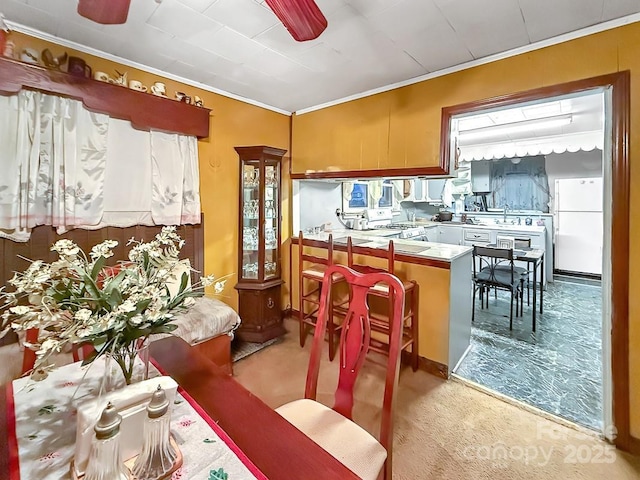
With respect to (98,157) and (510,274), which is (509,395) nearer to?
(510,274)

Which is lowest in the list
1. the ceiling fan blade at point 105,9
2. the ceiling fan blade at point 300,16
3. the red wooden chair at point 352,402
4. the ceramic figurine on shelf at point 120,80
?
the red wooden chair at point 352,402

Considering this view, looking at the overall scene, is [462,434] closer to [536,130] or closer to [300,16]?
[300,16]

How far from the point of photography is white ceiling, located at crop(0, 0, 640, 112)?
165 centimetres

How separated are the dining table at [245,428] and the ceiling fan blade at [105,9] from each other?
1.41 metres

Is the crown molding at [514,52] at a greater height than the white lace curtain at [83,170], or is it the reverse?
the crown molding at [514,52]

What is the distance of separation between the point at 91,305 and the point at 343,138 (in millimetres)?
2682

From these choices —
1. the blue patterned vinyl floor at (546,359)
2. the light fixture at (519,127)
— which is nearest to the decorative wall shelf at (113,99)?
the blue patterned vinyl floor at (546,359)

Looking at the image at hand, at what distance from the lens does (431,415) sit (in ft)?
6.49

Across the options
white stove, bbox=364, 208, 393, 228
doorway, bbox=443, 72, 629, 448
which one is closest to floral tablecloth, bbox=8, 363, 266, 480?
doorway, bbox=443, 72, 629, 448

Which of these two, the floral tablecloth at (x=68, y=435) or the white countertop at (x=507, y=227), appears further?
the white countertop at (x=507, y=227)

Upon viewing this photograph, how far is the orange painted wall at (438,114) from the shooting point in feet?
5.56

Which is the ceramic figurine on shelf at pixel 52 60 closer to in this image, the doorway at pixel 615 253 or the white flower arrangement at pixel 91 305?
the white flower arrangement at pixel 91 305

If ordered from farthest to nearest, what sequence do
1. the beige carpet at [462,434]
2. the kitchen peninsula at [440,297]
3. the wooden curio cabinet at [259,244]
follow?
the wooden curio cabinet at [259,244] < the kitchen peninsula at [440,297] < the beige carpet at [462,434]

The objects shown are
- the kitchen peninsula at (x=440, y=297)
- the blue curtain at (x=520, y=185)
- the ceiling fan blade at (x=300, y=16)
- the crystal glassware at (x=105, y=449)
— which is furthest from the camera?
the blue curtain at (x=520, y=185)
